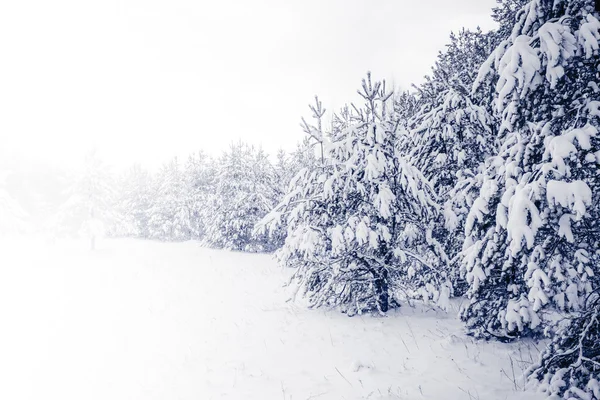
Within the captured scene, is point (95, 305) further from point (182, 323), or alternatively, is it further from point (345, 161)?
point (345, 161)

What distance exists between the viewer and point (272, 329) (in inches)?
305

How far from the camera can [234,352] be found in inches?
257

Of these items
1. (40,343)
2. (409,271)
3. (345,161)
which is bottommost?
(40,343)

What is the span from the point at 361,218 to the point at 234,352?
4158 mm

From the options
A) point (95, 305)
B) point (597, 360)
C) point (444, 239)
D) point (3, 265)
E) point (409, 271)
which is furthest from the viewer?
point (3, 265)

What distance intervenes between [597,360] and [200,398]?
18.0 ft

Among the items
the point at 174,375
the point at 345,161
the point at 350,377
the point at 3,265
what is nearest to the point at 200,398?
the point at 174,375

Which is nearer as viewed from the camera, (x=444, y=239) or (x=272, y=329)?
(x=272, y=329)

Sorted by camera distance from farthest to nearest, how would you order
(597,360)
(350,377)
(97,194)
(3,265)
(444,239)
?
(97,194) < (3,265) < (444,239) < (350,377) < (597,360)

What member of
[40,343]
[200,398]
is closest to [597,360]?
[200,398]

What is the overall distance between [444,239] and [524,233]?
5675 mm

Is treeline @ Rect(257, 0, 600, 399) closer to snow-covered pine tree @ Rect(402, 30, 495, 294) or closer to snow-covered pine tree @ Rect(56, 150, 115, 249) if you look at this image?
snow-covered pine tree @ Rect(402, 30, 495, 294)

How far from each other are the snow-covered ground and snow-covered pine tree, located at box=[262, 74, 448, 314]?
1.00 metres

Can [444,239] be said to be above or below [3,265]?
above
